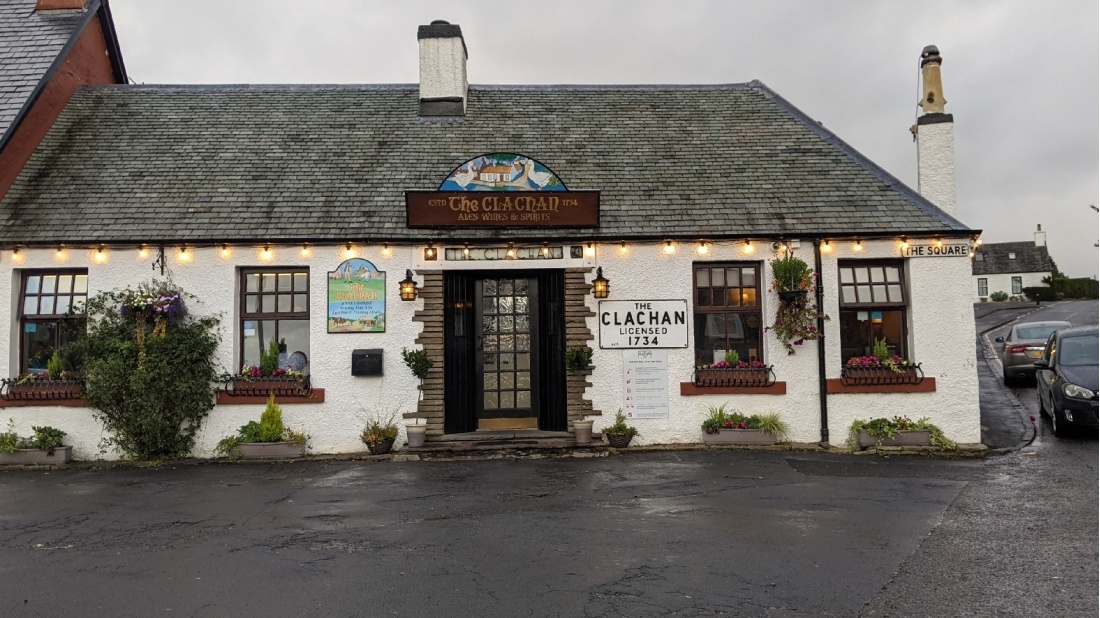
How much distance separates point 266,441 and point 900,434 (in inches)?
359

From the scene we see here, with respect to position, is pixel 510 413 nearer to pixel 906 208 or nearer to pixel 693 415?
pixel 693 415

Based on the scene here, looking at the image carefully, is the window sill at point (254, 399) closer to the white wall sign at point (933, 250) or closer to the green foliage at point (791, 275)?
the green foliage at point (791, 275)

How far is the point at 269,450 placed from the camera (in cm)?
995

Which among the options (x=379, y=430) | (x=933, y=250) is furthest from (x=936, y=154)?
(x=379, y=430)

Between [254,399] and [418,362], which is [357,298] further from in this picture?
[254,399]

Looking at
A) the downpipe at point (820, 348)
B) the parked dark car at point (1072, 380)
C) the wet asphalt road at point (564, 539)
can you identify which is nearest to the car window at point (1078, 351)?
the parked dark car at point (1072, 380)

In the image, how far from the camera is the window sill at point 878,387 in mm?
10227

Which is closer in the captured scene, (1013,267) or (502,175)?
(502,175)

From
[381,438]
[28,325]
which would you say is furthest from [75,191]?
[381,438]

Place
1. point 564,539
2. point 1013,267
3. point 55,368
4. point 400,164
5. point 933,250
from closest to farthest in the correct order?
point 564,539 → point 55,368 → point 933,250 → point 400,164 → point 1013,267

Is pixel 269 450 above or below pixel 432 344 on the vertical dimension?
below

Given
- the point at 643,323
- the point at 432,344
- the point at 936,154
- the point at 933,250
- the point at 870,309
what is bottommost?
the point at 432,344

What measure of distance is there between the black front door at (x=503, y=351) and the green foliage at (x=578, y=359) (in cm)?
30

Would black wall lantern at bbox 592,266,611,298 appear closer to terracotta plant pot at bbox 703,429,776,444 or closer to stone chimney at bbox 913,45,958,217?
terracotta plant pot at bbox 703,429,776,444
